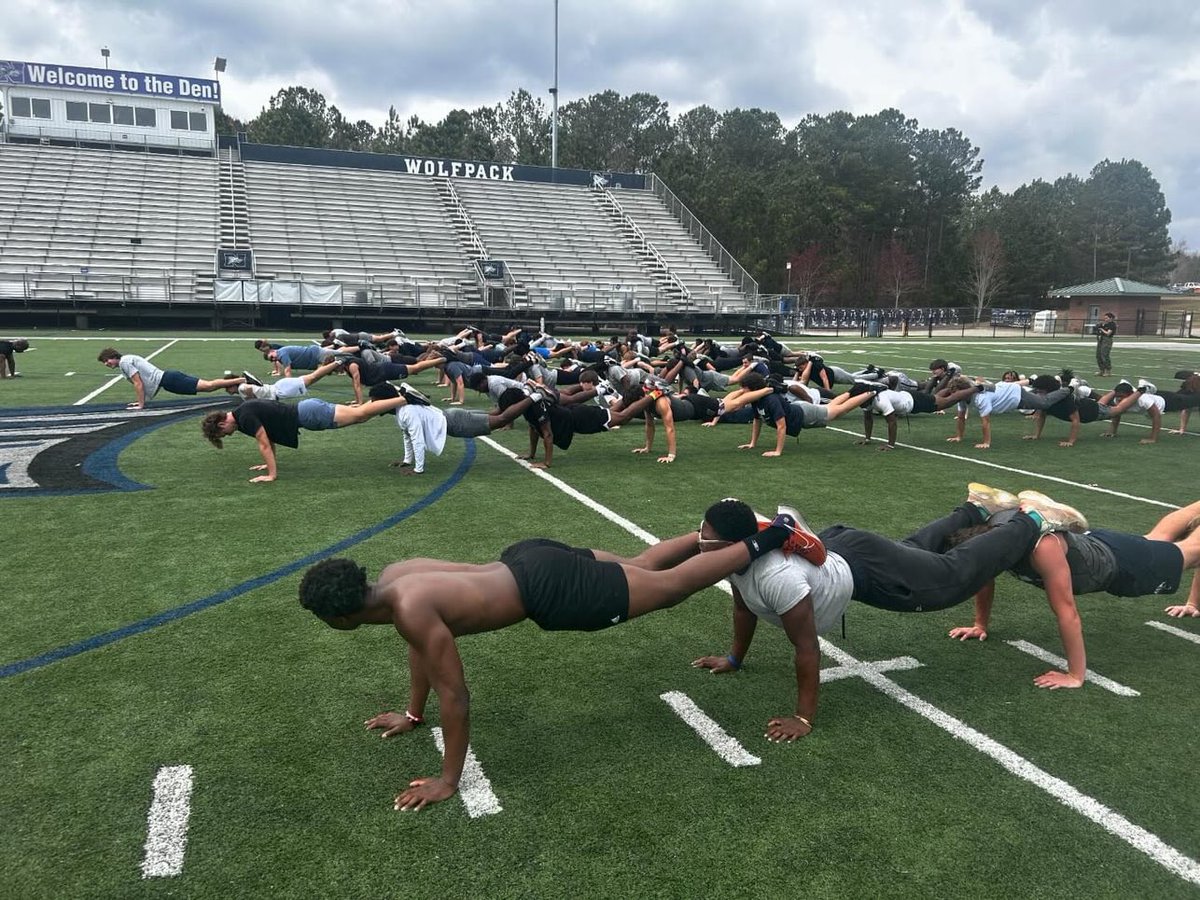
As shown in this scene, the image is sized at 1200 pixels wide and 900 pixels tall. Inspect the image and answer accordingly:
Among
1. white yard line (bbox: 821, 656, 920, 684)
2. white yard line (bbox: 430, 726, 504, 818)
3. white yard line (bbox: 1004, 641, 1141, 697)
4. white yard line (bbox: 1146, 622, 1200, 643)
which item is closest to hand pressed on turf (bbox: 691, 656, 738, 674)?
white yard line (bbox: 821, 656, 920, 684)

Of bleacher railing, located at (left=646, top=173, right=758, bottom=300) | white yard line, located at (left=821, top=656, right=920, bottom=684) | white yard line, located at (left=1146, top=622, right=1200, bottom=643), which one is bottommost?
white yard line, located at (left=821, top=656, right=920, bottom=684)

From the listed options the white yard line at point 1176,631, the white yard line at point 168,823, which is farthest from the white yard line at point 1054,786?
the white yard line at point 168,823

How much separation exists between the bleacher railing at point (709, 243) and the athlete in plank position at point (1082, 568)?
4157 centimetres

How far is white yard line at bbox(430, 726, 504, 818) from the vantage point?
11.9 feet

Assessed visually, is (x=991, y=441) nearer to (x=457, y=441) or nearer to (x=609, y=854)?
(x=457, y=441)

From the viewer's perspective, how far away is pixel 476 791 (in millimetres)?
3764

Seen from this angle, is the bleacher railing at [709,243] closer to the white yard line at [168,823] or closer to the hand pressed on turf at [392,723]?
the hand pressed on turf at [392,723]

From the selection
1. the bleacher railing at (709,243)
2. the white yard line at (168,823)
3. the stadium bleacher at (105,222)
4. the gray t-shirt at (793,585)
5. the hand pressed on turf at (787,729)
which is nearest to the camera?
the white yard line at (168,823)

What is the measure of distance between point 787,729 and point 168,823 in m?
2.97

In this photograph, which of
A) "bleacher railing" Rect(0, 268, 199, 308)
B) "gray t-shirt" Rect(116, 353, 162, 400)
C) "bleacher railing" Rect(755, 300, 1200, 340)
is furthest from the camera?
"bleacher railing" Rect(755, 300, 1200, 340)

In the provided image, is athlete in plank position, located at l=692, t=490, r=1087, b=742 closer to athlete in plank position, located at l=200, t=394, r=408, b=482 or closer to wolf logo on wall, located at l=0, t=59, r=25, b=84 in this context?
athlete in plank position, located at l=200, t=394, r=408, b=482

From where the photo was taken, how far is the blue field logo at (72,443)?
9391 millimetres

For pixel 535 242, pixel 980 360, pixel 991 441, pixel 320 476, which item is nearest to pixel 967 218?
pixel 535 242

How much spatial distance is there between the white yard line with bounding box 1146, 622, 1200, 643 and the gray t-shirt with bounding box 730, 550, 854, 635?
124 inches
